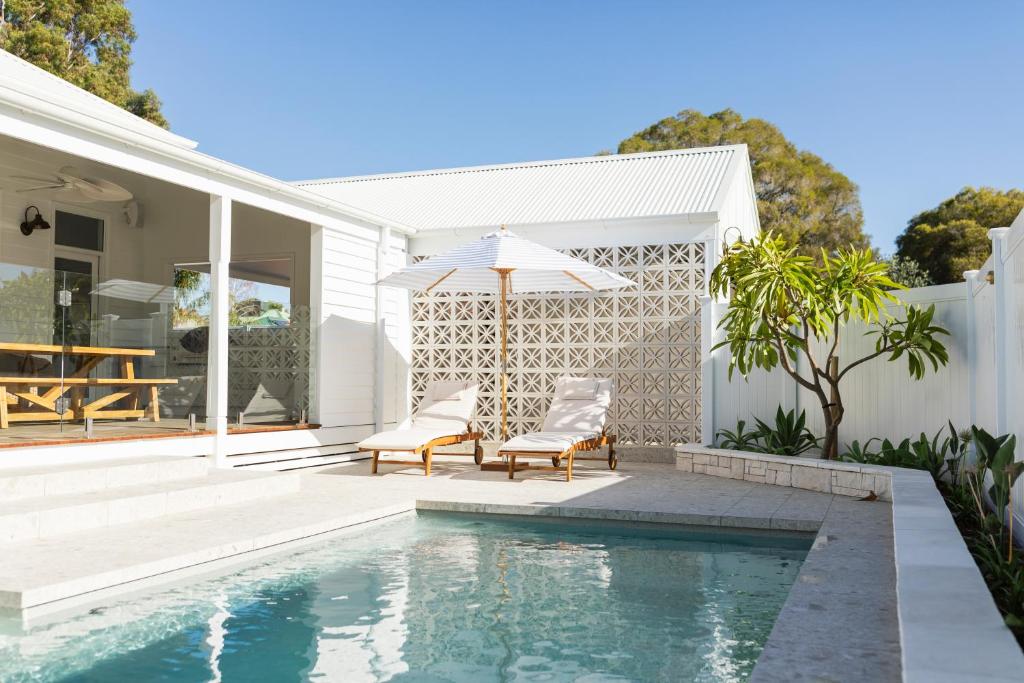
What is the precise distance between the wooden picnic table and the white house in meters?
0.02

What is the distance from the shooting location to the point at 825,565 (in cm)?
486

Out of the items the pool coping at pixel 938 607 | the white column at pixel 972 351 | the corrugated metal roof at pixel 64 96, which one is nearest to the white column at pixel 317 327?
the corrugated metal roof at pixel 64 96

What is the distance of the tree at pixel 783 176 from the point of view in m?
32.2

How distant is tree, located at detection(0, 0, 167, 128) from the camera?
76.3 ft

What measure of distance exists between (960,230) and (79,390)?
3264 cm

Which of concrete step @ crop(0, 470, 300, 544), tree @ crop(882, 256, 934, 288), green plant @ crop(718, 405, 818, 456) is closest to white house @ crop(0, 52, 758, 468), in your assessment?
green plant @ crop(718, 405, 818, 456)

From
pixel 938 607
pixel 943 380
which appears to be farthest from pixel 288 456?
pixel 938 607

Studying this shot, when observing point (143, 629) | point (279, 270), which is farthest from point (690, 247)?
point (143, 629)

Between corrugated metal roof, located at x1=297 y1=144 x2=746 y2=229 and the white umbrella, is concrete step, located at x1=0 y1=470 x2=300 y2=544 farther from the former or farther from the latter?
corrugated metal roof, located at x1=297 y1=144 x2=746 y2=229

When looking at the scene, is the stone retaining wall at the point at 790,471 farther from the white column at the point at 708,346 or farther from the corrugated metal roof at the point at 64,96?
the corrugated metal roof at the point at 64,96

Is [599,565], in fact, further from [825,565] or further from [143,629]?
[143,629]

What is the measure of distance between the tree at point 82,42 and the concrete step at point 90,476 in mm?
19450

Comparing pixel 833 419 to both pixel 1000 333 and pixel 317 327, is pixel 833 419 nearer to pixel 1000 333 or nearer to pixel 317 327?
pixel 1000 333

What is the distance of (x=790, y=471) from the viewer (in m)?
8.38
